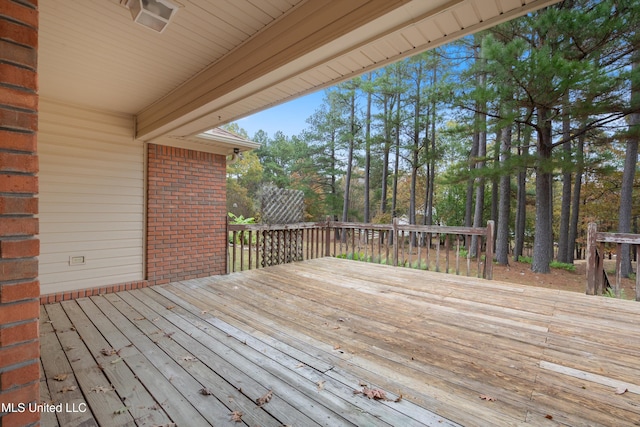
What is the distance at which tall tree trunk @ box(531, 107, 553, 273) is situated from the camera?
6934 millimetres

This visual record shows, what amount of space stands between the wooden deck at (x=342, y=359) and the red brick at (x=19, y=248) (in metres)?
1.19

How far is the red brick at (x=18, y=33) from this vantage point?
967 millimetres

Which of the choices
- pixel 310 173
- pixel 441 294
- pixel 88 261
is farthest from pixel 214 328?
pixel 310 173

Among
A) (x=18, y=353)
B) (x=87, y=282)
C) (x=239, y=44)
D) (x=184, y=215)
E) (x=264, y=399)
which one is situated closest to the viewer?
(x=18, y=353)

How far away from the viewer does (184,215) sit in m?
4.82

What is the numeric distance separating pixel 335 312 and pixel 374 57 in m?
2.60

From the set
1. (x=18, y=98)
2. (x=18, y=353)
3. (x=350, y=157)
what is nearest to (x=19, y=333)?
(x=18, y=353)

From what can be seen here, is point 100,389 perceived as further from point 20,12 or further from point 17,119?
point 20,12

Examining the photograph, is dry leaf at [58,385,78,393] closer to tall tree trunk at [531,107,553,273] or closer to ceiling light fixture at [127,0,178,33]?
ceiling light fixture at [127,0,178,33]

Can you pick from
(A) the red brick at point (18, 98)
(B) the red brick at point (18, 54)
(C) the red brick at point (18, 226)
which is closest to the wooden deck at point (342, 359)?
(C) the red brick at point (18, 226)

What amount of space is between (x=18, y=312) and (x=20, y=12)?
102 cm

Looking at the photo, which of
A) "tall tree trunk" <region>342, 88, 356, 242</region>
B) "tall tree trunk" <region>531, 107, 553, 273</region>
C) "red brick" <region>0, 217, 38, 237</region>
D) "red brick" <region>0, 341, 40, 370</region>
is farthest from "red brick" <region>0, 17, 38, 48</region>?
"tall tree trunk" <region>342, 88, 356, 242</region>

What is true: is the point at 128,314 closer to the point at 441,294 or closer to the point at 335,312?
the point at 335,312

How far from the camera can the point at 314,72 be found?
7.73ft
